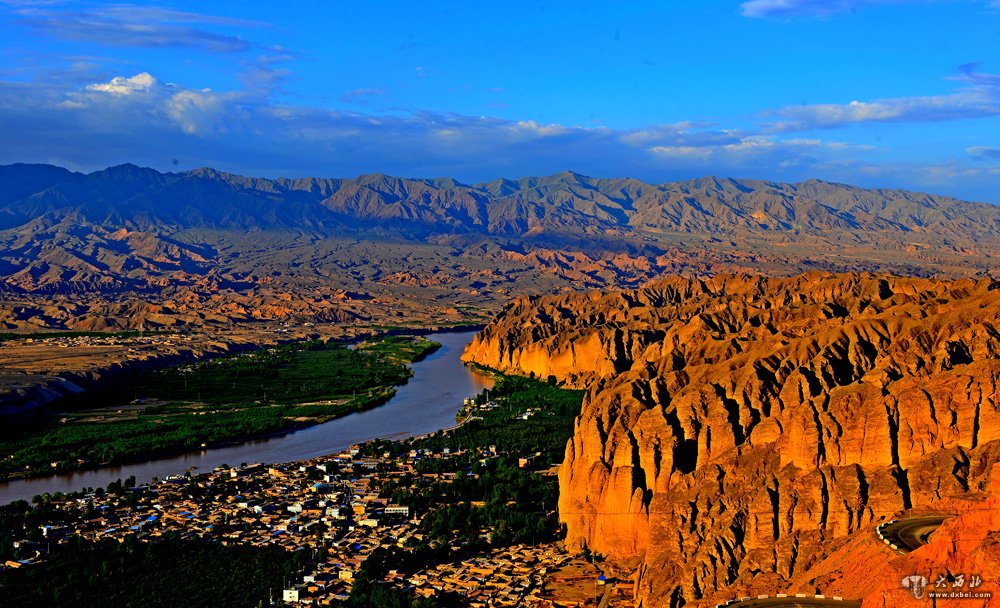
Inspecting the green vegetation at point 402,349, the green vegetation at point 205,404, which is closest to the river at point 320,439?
the green vegetation at point 205,404

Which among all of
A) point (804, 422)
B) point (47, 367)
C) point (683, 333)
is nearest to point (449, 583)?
point (804, 422)

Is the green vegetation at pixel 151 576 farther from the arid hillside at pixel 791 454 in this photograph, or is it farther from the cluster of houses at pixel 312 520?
the arid hillside at pixel 791 454

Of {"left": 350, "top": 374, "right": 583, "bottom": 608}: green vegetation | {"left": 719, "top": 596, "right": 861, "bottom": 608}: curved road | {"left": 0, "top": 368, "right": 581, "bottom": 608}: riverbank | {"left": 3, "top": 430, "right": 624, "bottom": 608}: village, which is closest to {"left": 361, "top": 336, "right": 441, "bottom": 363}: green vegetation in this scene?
{"left": 350, "top": 374, "right": 583, "bottom": 608}: green vegetation

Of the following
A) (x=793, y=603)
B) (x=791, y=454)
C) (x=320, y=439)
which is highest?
(x=791, y=454)

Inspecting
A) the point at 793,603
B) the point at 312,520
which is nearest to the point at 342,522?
the point at 312,520

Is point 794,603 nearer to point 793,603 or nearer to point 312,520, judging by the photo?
point 793,603

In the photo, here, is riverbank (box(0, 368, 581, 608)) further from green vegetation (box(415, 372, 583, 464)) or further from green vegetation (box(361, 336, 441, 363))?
green vegetation (box(361, 336, 441, 363))

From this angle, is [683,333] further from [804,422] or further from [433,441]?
[804,422]
